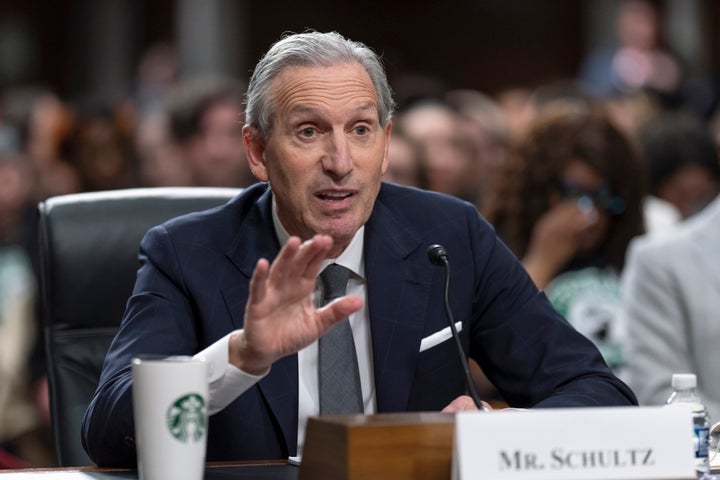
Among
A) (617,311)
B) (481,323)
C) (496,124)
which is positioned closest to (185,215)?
(481,323)

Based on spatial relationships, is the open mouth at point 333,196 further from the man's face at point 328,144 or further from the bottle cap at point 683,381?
the bottle cap at point 683,381

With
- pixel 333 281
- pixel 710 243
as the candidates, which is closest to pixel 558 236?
pixel 710 243

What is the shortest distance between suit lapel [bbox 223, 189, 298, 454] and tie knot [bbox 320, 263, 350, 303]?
102 mm

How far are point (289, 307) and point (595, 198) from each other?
2.34 metres

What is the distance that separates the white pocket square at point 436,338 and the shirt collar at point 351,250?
16 centimetres

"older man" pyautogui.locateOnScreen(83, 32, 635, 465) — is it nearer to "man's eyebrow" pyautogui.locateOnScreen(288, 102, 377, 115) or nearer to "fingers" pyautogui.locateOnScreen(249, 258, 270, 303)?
"man's eyebrow" pyautogui.locateOnScreen(288, 102, 377, 115)

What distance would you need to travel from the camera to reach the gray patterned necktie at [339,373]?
7.25 ft

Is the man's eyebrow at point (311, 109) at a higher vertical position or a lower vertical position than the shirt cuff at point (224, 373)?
higher

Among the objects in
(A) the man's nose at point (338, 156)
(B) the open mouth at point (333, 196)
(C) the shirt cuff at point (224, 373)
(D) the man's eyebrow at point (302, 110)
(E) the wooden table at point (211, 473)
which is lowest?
(E) the wooden table at point (211, 473)

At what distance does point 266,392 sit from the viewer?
2.17m

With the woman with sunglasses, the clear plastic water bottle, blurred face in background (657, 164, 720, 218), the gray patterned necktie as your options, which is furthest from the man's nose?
blurred face in background (657, 164, 720, 218)

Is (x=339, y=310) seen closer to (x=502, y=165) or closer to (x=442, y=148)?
(x=502, y=165)

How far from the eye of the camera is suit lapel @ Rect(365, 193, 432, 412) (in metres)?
2.25

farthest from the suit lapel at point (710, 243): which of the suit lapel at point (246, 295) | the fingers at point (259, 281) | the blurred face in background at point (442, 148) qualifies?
the blurred face in background at point (442, 148)
